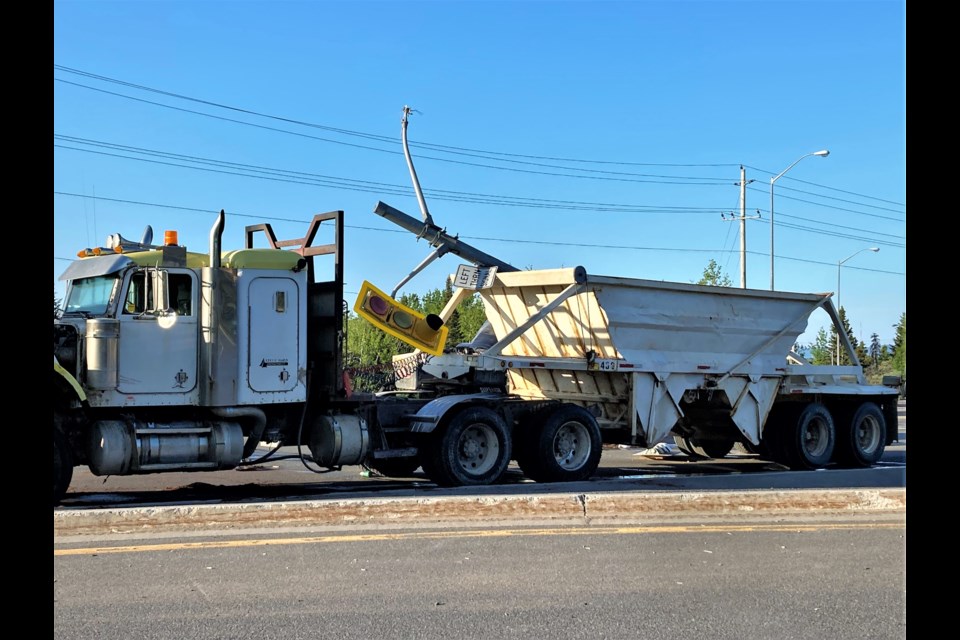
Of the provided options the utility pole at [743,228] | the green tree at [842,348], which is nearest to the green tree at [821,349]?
the green tree at [842,348]

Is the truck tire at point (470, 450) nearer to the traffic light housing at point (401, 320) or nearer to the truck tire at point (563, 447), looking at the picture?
the truck tire at point (563, 447)

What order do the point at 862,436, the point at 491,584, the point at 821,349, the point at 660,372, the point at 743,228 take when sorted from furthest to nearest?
the point at 821,349, the point at 743,228, the point at 862,436, the point at 660,372, the point at 491,584

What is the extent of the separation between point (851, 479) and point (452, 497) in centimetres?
578

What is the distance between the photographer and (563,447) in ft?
42.2

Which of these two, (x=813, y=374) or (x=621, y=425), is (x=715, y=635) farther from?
(x=813, y=374)

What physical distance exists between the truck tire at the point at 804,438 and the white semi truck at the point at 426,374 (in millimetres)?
31

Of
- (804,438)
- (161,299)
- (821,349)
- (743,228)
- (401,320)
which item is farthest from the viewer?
(821,349)

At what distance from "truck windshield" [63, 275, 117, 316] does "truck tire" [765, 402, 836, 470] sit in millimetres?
10300

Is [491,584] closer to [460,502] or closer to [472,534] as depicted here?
[472,534]

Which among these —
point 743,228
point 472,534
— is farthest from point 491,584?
point 743,228

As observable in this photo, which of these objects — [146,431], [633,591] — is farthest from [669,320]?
[633,591]

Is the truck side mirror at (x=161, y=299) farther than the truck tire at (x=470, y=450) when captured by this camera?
No

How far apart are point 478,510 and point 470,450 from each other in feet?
12.5

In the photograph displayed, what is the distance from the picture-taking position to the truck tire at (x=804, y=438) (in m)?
15.4
